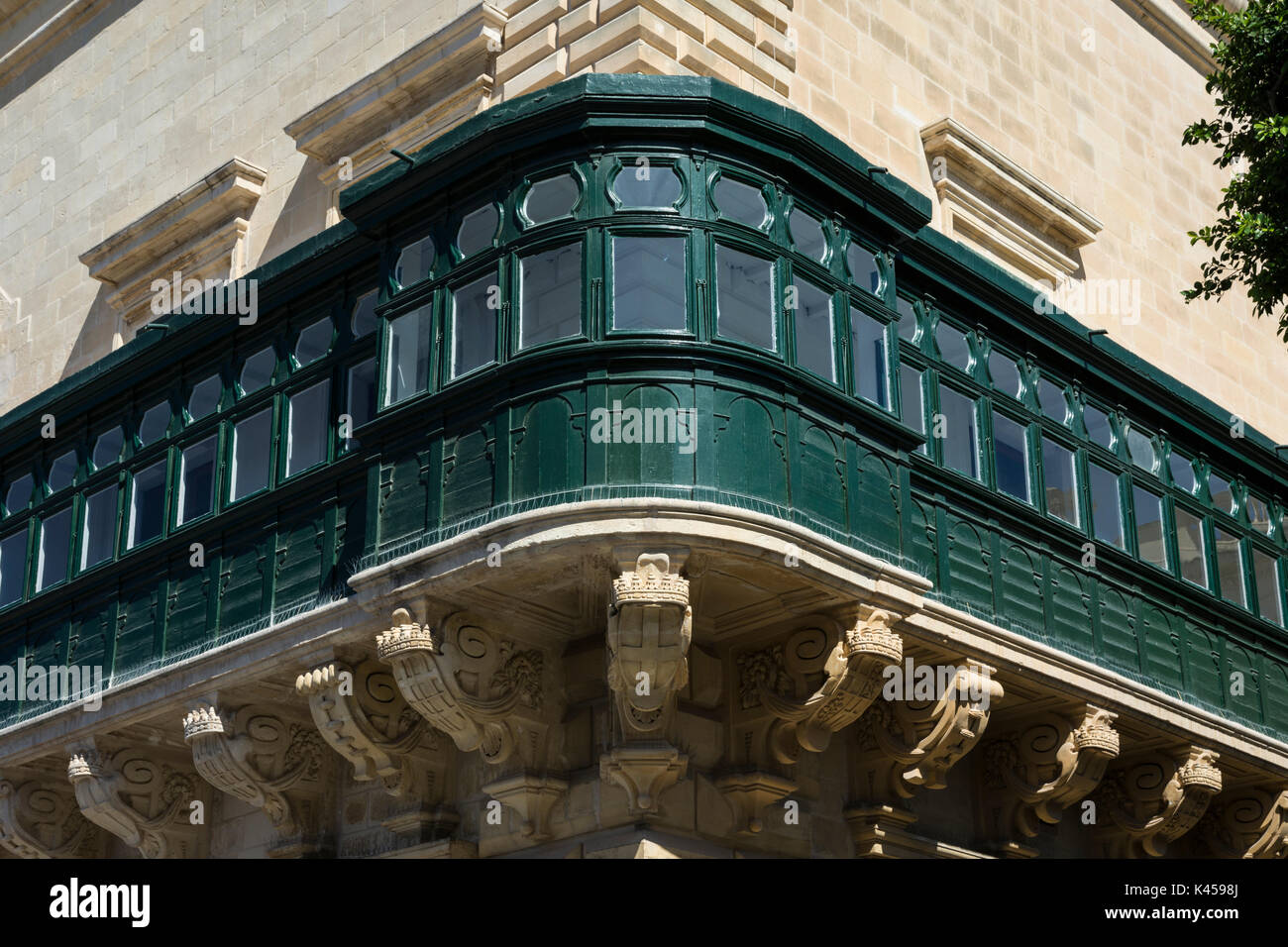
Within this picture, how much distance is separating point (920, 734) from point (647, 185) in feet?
16.3

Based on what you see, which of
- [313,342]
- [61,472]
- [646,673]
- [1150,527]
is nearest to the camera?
[646,673]

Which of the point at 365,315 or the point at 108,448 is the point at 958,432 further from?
the point at 108,448

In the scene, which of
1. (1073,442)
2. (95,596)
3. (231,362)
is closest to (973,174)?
(1073,442)

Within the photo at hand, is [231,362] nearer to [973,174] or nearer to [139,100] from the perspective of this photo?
[139,100]

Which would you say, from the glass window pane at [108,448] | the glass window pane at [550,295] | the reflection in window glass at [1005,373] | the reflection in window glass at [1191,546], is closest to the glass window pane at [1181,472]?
the reflection in window glass at [1191,546]

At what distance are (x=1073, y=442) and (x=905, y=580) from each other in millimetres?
3673

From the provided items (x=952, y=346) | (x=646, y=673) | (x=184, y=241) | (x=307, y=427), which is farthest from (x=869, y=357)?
(x=184, y=241)

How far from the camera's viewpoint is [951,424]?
16.2 m

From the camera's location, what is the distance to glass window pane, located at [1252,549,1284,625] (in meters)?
19.1

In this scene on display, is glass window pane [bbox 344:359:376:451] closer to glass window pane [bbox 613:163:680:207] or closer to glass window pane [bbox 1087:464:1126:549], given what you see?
glass window pane [bbox 613:163:680:207]

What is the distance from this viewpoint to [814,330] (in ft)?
48.0

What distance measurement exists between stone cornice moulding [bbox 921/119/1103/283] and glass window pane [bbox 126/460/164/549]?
8.12 metres

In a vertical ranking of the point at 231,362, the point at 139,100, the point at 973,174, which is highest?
the point at 139,100

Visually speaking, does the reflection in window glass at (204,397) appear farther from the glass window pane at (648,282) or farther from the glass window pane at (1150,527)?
the glass window pane at (1150,527)
